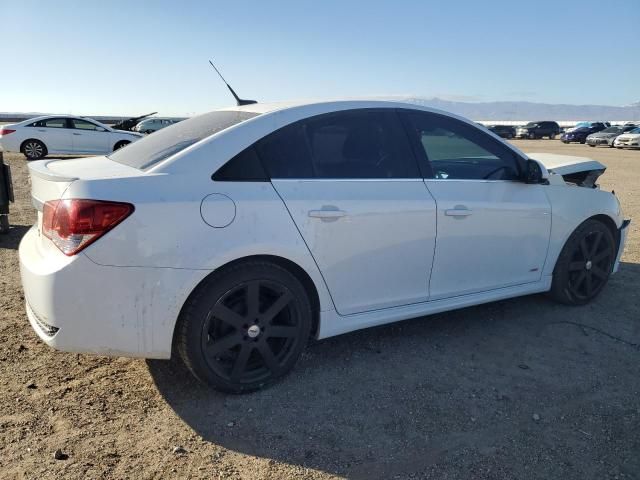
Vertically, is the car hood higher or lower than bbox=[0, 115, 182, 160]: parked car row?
higher

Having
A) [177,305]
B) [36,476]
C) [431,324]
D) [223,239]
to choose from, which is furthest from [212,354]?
[431,324]

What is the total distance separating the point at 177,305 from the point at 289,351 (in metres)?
0.76

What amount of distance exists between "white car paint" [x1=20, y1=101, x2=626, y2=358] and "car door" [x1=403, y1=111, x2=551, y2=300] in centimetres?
1

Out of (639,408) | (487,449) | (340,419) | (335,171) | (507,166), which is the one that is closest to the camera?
(487,449)

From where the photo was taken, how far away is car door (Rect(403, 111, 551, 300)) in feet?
11.8

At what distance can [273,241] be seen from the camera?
9.53 feet

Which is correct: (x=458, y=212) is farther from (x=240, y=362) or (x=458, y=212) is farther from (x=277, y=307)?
(x=240, y=362)

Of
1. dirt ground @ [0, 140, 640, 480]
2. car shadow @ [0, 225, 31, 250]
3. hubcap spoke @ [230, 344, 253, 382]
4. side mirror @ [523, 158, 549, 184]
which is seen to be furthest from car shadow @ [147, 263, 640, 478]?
car shadow @ [0, 225, 31, 250]

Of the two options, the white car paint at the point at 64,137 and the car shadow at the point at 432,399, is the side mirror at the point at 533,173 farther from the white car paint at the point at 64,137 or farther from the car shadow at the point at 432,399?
the white car paint at the point at 64,137

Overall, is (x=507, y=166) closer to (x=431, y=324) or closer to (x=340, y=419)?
(x=431, y=324)

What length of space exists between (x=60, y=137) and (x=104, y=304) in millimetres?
16537

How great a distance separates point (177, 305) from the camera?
275 cm

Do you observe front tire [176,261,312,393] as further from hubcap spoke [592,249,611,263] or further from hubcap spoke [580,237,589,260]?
hubcap spoke [592,249,611,263]

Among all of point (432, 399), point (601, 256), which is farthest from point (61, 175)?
point (601, 256)
